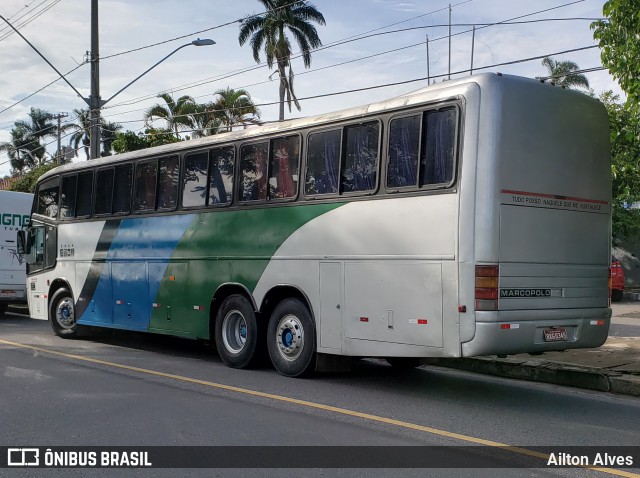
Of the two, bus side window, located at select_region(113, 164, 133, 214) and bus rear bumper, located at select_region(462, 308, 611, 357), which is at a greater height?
Answer: bus side window, located at select_region(113, 164, 133, 214)

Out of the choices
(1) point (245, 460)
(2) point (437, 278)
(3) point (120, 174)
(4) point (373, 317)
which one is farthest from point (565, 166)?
(3) point (120, 174)

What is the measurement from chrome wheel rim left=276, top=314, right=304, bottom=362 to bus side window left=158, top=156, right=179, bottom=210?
3220mm

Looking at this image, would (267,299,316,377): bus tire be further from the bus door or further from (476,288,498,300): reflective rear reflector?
the bus door

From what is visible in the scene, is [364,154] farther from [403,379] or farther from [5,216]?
[5,216]

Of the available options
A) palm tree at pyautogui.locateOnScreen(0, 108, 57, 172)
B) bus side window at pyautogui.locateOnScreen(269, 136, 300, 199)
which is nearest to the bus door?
bus side window at pyautogui.locateOnScreen(269, 136, 300, 199)

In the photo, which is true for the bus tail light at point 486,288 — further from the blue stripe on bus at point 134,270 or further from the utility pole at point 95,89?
the utility pole at point 95,89

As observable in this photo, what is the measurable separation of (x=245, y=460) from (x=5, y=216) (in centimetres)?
1629

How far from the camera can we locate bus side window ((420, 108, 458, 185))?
8.20 m

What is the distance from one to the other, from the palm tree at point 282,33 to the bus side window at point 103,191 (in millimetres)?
24589

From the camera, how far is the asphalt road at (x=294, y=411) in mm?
6543

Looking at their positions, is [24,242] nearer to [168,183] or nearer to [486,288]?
[168,183]

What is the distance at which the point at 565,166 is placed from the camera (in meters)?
8.63

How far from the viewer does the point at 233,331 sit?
11.2 meters

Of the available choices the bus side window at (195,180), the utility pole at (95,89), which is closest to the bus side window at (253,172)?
the bus side window at (195,180)
